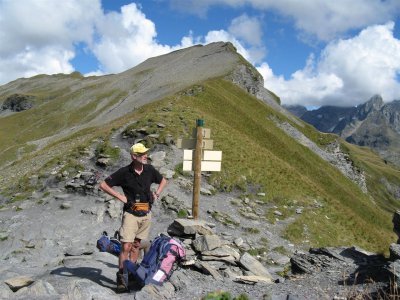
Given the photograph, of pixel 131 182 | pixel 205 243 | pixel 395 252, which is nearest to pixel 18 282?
pixel 131 182

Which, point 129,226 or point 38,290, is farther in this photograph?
point 129,226

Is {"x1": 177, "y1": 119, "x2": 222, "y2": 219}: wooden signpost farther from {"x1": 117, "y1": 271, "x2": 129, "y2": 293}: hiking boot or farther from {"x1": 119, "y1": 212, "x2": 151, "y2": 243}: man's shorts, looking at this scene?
{"x1": 117, "y1": 271, "x2": 129, "y2": 293}: hiking boot

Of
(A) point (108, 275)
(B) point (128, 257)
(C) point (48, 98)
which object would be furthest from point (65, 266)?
(C) point (48, 98)

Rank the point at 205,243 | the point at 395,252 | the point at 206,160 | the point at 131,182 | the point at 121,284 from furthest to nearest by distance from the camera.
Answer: the point at 206,160 → the point at 205,243 → the point at 395,252 → the point at 131,182 → the point at 121,284

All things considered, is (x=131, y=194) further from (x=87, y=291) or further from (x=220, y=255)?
(x=220, y=255)

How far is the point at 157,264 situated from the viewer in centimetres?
1100

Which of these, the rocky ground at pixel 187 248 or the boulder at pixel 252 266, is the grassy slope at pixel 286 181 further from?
the boulder at pixel 252 266

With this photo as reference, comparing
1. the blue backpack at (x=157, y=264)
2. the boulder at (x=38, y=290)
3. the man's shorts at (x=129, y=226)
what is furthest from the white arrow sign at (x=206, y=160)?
the boulder at (x=38, y=290)

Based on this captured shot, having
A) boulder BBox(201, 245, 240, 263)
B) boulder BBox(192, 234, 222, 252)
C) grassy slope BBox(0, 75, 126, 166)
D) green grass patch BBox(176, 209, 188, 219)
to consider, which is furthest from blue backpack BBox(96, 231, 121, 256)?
grassy slope BBox(0, 75, 126, 166)

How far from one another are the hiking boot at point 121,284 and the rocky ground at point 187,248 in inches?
10.5

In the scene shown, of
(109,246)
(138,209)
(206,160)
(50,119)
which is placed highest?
(50,119)

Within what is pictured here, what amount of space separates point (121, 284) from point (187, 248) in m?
4.47

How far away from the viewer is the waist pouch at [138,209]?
10.8 m

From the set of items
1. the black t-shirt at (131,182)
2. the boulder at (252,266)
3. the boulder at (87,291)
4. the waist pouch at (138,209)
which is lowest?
the boulder at (252,266)
